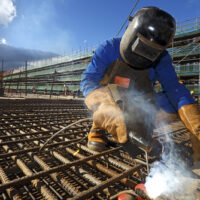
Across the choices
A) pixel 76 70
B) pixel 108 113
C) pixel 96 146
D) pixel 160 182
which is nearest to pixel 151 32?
pixel 108 113

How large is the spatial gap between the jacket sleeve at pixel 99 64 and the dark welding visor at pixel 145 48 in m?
0.55

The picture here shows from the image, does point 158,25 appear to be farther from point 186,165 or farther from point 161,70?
point 186,165

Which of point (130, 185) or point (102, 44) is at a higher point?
point (102, 44)

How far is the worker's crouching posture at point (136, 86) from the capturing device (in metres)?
1.39

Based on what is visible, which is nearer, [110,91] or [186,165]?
[186,165]

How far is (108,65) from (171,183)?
1450 millimetres

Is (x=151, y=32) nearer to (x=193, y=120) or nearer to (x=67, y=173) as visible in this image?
(x=193, y=120)

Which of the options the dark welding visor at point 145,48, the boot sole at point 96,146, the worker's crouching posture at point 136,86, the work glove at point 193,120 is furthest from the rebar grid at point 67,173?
the dark welding visor at point 145,48

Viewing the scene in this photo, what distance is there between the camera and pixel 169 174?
3.88 feet

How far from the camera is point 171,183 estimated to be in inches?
41.1

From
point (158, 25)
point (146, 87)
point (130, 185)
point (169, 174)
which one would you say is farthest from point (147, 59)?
point (130, 185)

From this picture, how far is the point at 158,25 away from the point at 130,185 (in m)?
1.35

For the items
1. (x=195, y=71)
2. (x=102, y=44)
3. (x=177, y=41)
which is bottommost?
(x=102, y=44)

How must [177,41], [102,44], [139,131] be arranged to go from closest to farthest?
[139,131], [102,44], [177,41]
